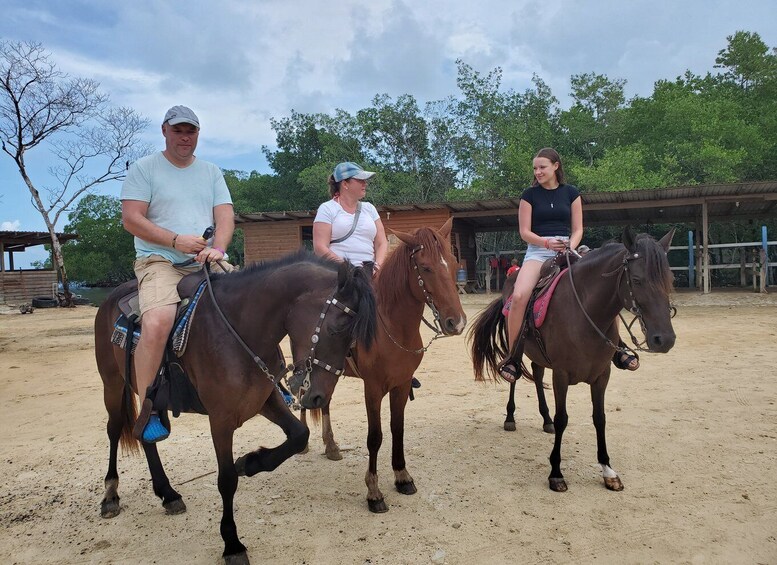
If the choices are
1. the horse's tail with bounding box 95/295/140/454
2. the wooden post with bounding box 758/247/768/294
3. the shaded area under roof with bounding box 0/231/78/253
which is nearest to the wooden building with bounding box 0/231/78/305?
the shaded area under roof with bounding box 0/231/78/253

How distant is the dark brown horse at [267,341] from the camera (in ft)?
8.16

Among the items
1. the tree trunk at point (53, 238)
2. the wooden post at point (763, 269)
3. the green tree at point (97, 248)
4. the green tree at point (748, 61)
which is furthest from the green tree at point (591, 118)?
the green tree at point (97, 248)

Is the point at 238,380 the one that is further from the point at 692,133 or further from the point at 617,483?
the point at 692,133

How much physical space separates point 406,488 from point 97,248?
57.0 metres

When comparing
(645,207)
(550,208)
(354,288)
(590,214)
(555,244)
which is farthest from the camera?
(590,214)

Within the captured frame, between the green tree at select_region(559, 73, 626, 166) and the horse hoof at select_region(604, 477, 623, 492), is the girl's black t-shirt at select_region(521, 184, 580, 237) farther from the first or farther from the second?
the green tree at select_region(559, 73, 626, 166)

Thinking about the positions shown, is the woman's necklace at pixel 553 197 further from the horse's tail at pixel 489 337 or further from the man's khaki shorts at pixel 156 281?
the man's khaki shorts at pixel 156 281

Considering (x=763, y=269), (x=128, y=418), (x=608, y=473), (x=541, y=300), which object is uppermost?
(x=541, y=300)

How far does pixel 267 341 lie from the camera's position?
9.13 ft

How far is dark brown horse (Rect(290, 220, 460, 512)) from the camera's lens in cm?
329

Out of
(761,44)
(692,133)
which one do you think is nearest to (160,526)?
(692,133)

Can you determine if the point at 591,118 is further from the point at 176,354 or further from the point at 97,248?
the point at 97,248

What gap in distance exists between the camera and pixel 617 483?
3561 millimetres

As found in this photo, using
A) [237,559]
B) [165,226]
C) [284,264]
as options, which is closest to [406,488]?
[237,559]
